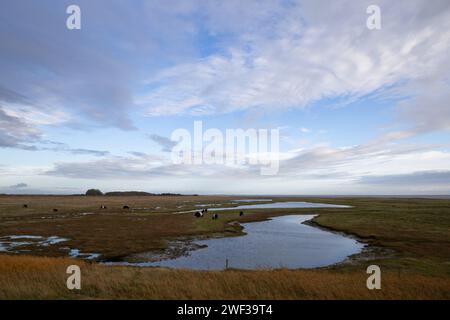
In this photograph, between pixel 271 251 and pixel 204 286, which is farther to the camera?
pixel 271 251

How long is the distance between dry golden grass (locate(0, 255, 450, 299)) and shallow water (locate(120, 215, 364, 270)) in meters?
8.42

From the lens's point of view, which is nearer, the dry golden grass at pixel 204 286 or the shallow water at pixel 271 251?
the dry golden grass at pixel 204 286

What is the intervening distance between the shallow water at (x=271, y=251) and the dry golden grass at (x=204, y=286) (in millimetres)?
8423

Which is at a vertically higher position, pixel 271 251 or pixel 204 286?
pixel 204 286

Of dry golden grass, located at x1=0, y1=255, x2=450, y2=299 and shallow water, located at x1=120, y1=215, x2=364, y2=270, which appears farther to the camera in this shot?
shallow water, located at x1=120, y1=215, x2=364, y2=270

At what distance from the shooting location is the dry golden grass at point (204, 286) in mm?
11930

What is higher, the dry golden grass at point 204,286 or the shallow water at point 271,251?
the dry golden grass at point 204,286

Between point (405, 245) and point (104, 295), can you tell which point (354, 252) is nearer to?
point (405, 245)

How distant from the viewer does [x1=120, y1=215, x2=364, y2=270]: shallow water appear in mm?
23984

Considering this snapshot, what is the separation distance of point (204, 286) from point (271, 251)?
54.9 feet

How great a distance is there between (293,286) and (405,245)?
21335 millimetres

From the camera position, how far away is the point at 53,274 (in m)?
14.9

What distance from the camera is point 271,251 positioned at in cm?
2859
